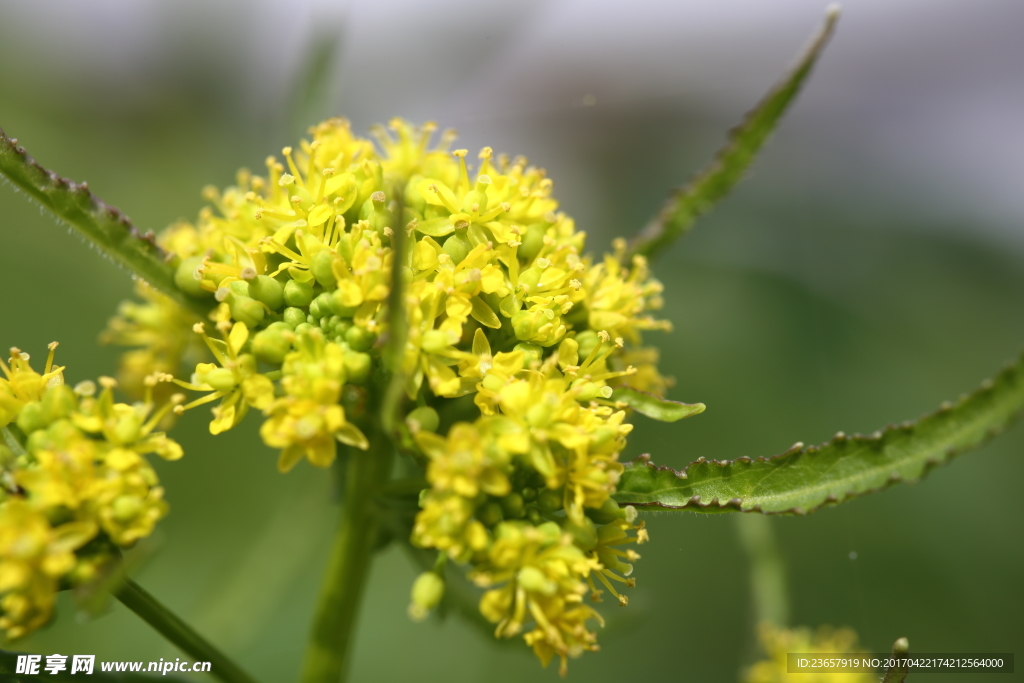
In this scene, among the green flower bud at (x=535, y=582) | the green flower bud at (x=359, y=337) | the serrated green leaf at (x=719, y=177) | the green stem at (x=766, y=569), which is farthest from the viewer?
the green stem at (x=766, y=569)

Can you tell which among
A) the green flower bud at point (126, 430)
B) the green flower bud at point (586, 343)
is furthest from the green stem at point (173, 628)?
the green flower bud at point (586, 343)

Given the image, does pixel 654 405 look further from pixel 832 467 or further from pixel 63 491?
pixel 63 491

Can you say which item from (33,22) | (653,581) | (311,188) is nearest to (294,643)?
(653,581)

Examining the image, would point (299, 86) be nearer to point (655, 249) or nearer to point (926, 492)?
point (655, 249)

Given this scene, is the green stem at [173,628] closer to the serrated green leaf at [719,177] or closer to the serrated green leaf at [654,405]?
the serrated green leaf at [654,405]

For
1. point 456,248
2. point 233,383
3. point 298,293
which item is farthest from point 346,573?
point 456,248
